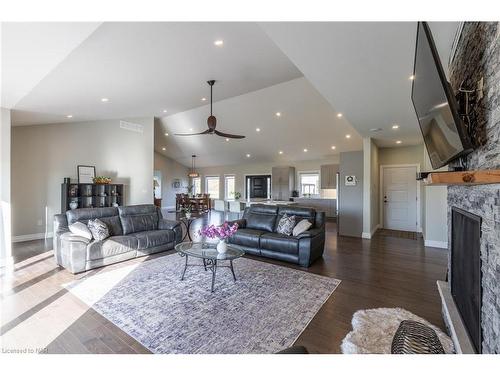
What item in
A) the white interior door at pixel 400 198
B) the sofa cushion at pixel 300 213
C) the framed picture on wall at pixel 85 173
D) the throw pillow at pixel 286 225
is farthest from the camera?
the white interior door at pixel 400 198

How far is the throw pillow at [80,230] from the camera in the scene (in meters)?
3.71

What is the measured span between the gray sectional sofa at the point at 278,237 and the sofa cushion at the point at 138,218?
173 centimetres

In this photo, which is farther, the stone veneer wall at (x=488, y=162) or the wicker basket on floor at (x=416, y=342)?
the wicker basket on floor at (x=416, y=342)

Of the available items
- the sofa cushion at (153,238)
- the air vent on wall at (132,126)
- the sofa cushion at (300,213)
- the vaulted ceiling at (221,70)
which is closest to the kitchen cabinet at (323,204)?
the vaulted ceiling at (221,70)

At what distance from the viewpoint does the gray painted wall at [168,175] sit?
39.5ft

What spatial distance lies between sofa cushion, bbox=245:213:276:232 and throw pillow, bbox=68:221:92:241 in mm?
2764

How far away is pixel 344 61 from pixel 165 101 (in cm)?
423

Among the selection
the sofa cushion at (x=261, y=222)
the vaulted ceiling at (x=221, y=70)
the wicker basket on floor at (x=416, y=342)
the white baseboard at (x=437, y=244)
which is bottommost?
the white baseboard at (x=437, y=244)

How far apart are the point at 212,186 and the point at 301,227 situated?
960 cm

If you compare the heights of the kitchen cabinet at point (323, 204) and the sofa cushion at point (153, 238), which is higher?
the kitchen cabinet at point (323, 204)

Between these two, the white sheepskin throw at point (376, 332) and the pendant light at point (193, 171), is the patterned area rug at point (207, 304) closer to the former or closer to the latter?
the white sheepskin throw at point (376, 332)

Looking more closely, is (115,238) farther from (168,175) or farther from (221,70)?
(168,175)

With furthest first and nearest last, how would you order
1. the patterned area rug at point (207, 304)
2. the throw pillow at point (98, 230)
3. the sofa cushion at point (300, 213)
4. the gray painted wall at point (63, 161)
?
the gray painted wall at point (63, 161), the sofa cushion at point (300, 213), the throw pillow at point (98, 230), the patterned area rug at point (207, 304)

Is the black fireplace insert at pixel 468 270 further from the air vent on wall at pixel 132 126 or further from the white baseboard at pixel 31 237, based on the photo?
the white baseboard at pixel 31 237
